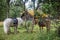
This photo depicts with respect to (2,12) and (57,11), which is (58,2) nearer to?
(57,11)

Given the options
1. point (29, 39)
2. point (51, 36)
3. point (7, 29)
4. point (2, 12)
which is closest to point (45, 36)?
point (51, 36)

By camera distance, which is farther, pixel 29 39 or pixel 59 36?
pixel 29 39

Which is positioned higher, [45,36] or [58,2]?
[58,2]

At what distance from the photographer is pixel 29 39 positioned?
7723mm

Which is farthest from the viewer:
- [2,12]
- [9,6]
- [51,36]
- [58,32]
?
[2,12]

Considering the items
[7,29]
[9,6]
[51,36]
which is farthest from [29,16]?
[51,36]

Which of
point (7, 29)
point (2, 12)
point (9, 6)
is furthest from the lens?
point (2, 12)

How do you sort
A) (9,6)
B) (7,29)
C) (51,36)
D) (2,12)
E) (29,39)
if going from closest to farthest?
1. (51,36)
2. (29,39)
3. (7,29)
4. (9,6)
5. (2,12)

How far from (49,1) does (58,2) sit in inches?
14.9

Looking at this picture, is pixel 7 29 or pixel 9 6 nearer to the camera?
pixel 7 29

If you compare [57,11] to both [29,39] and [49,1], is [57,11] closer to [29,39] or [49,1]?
[49,1]

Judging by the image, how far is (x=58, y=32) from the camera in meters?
7.14

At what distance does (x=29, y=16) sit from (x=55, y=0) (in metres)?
9.21

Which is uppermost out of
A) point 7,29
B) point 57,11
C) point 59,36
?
point 57,11
